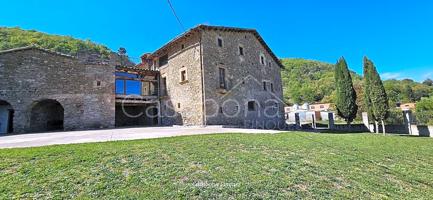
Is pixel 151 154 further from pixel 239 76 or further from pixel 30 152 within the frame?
pixel 239 76

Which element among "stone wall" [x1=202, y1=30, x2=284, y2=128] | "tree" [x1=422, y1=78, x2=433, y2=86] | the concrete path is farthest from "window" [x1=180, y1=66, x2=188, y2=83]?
"tree" [x1=422, y1=78, x2=433, y2=86]

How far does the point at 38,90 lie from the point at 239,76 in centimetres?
1412

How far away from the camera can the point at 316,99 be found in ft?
193

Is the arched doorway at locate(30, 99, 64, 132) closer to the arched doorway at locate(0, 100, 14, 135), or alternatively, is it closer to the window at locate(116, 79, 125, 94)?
the arched doorway at locate(0, 100, 14, 135)

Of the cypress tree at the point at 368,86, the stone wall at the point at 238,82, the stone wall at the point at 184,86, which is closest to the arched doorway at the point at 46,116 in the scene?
the stone wall at the point at 184,86

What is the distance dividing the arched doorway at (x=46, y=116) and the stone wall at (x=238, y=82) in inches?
463

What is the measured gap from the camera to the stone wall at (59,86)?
47.6 ft

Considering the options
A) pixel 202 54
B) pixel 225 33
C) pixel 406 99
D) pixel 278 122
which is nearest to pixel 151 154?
pixel 202 54

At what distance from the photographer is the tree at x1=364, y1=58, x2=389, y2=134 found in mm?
17253

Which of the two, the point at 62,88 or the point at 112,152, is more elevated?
the point at 62,88

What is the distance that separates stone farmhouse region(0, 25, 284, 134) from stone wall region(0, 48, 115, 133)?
0.16ft

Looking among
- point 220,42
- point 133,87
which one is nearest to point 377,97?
point 220,42

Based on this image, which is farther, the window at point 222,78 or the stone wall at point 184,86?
the window at point 222,78

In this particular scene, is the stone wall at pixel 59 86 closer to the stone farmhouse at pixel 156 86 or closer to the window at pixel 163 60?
the stone farmhouse at pixel 156 86
